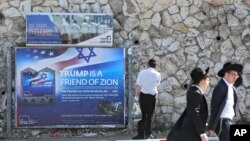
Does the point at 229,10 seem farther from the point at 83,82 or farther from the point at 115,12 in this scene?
→ the point at 83,82

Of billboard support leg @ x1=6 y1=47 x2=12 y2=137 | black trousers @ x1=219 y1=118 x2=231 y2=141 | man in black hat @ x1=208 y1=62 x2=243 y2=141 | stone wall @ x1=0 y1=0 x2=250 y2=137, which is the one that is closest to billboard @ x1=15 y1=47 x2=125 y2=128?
billboard support leg @ x1=6 y1=47 x2=12 y2=137

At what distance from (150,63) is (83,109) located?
216cm

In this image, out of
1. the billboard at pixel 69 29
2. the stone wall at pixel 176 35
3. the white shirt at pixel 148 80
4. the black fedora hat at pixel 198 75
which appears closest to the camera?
the black fedora hat at pixel 198 75

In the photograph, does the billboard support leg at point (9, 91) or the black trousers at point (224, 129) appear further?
the billboard support leg at point (9, 91)

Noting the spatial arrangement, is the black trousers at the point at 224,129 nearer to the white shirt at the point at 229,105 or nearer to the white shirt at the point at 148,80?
the white shirt at the point at 229,105

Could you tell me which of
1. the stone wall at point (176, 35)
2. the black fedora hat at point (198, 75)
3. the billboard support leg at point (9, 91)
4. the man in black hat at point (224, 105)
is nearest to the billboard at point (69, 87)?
the billboard support leg at point (9, 91)

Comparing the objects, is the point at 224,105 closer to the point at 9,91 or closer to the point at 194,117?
the point at 194,117

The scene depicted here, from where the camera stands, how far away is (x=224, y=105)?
25.4ft

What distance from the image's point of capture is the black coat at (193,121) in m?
7.02

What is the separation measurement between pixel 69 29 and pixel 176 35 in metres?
2.51

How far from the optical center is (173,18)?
1330 cm

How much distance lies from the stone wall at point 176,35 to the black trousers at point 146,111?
151 centimetres

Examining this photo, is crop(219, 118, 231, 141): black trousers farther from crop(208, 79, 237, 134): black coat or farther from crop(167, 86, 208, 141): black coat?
crop(167, 86, 208, 141): black coat

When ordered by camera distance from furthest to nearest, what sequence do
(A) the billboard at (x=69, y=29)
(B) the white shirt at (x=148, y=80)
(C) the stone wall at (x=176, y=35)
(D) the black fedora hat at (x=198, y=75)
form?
(C) the stone wall at (x=176, y=35) → (A) the billboard at (x=69, y=29) → (B) the white shirt at (x=148, y=80) → (D) the black fedora hat at (x=198, y=75)
